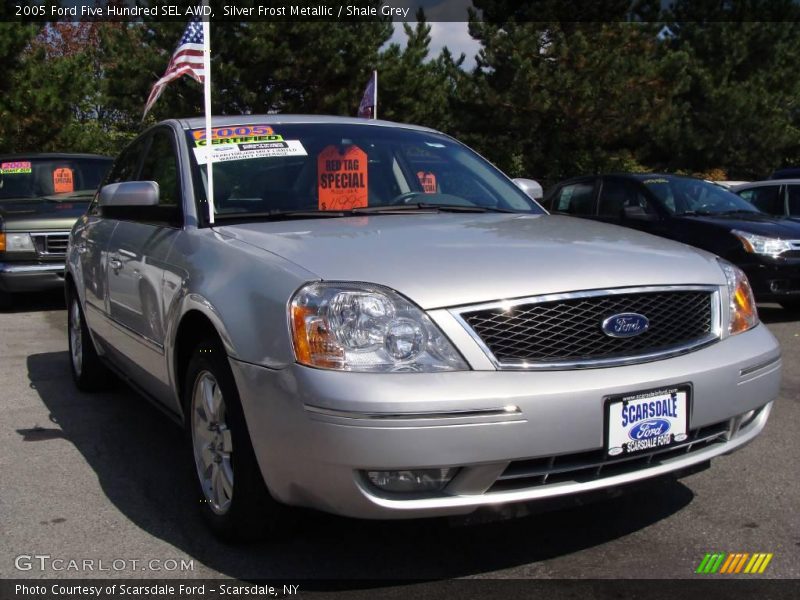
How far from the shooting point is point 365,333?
8.61 feet

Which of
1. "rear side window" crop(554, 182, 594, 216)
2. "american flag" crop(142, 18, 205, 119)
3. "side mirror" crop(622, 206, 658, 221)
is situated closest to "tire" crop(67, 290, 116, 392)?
"american flag" crop(142, 18, 205, 119)

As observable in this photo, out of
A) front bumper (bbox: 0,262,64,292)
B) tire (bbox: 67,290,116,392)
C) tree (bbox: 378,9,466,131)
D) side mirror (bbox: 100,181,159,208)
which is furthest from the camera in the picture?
tree (bbox: 378,9,466,131)

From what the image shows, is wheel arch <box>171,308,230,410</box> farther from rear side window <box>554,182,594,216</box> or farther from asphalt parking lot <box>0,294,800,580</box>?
rear side window <box>554,182,594,216</box>

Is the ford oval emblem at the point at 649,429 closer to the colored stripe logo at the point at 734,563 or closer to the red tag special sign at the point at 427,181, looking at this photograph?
the colored stripe logo at the point at 734,563

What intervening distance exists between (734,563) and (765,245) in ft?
18.7

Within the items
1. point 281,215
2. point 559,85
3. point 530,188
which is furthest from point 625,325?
point 559,85

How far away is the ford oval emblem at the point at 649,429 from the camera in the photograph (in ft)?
8.94

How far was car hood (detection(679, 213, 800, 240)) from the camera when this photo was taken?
8156 millimetres

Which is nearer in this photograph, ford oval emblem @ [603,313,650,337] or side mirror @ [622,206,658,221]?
ford oval emblem @ [603,313,650,337]

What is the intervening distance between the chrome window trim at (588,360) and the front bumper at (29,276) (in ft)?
24.2

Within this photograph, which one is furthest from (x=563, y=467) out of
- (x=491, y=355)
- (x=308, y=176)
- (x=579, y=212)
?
(x=579, y=212)

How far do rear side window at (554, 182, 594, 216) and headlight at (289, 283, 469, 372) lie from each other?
744cm

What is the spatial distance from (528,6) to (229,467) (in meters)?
22.6

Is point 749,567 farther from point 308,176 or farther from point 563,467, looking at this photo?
point 308,176
